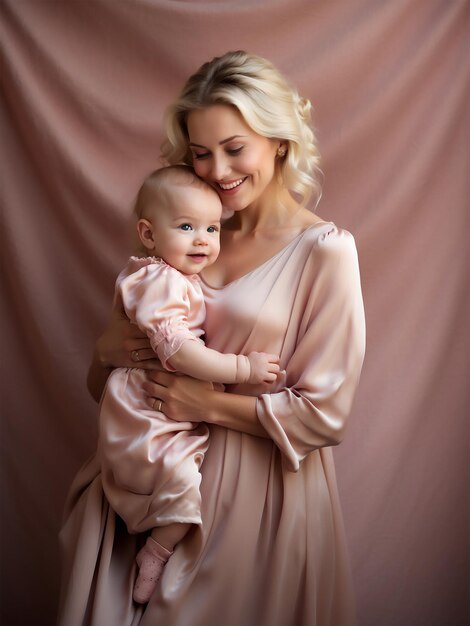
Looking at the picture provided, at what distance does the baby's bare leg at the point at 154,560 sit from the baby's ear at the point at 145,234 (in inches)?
26.8

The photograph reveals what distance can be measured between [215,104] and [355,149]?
35.8 inches

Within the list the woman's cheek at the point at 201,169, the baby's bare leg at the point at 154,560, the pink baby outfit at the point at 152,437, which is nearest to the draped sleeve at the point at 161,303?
the pink baby outfit at the point at 152,437

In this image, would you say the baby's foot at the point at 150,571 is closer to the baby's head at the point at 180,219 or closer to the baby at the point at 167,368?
the baby at the point at 167,368

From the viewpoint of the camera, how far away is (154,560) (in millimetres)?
1941

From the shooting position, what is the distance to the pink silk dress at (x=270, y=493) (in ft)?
6.31

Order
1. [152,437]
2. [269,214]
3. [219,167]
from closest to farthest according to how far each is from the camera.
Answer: [152,437] → [219,167] → [269,214]

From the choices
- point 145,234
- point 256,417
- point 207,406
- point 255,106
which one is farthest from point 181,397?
point 255,106

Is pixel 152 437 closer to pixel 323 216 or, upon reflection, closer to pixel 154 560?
pixel 154 560

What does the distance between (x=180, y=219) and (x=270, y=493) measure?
69 cm

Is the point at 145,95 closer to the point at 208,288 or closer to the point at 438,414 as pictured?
the point at 208,288

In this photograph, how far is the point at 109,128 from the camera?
2.82 meters

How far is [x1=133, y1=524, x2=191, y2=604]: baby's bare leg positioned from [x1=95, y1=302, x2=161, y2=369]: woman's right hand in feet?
1.34

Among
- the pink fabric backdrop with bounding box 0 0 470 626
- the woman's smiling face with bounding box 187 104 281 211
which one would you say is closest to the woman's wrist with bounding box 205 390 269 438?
the woman's smiling face with bounding box 187 104 281 211

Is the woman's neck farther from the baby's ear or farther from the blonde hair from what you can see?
the baby's ear
